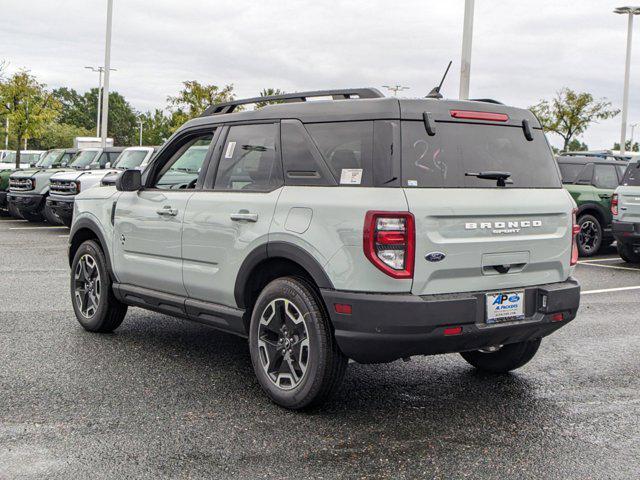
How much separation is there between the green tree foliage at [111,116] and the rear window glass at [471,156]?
127971 mm

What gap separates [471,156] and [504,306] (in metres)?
0.91

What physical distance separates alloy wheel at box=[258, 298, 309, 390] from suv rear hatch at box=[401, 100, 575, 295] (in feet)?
2.77

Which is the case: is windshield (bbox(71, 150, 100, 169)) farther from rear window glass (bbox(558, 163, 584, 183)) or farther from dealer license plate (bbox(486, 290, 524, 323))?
dealer license plate (bbox(486, 290, 524, 323))

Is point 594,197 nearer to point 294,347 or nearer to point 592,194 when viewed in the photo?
point 592,194

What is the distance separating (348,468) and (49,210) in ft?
48.4

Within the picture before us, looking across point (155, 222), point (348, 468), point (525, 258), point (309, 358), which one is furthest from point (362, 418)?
point (155, 222)

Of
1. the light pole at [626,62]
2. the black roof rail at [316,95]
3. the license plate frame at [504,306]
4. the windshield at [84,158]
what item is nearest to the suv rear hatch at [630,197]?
the black roof rail at [316,95]

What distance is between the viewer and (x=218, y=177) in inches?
225

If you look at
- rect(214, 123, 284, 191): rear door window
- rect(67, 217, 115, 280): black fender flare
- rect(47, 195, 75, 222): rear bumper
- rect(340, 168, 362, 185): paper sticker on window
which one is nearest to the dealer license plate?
rect(340, 168, 362, 185): paper sticker on window

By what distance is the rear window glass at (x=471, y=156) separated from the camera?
4.64 metres

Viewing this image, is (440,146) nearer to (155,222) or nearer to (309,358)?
(309,358)

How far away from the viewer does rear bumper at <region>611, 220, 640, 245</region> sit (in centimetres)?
1286

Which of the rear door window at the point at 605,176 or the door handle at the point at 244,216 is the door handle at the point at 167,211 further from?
the rear door window at the point at 605,176

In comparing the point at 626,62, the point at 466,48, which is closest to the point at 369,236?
the point at 466,48
